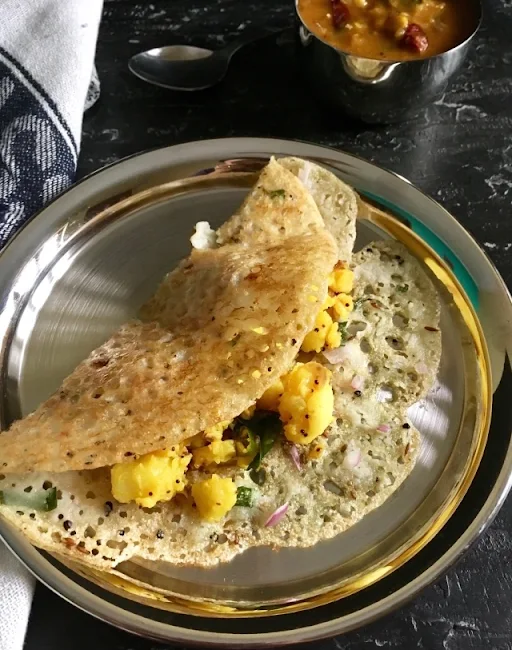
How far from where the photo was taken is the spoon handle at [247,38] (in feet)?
8.78

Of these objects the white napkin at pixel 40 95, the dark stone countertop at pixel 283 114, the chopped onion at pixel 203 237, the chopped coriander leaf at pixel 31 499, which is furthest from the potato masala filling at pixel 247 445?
the white napkin at pixel 40 95

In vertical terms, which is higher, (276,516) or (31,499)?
(31,499)

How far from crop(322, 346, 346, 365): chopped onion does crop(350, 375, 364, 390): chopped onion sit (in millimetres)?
63

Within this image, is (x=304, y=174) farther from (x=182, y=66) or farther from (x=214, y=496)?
(x=214, y=496)

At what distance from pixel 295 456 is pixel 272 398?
0.56 ft

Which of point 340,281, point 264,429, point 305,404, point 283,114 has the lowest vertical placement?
point 264,429

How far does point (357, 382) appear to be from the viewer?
193cm

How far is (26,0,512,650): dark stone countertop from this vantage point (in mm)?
2457

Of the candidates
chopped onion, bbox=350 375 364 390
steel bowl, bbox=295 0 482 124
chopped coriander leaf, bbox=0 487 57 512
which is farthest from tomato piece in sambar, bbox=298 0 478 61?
chopped coriander leaf, bbox=0 487 57 512

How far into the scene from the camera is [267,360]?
1646mm

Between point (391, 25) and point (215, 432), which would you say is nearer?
point (215, 432)

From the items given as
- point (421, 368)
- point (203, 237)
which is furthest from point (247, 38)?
Result: point (421, 368)

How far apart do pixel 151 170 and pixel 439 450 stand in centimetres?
126

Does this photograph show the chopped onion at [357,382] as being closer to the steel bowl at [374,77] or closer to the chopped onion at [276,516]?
the chopped onion at [276,516]
